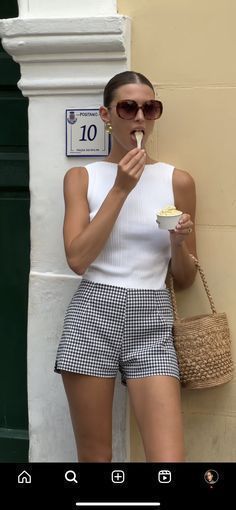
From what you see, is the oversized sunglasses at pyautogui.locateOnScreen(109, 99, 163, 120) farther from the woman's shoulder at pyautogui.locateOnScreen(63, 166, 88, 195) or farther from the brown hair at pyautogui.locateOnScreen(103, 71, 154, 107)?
the woman's shoulder at pyautogui.locateOnScreen(63, 166, 88, 195)

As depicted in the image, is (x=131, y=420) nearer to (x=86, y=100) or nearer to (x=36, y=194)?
(x=36, y=194)

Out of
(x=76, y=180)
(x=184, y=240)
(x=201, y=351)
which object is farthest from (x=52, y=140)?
(x=201, y=351)

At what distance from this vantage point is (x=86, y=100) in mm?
3115

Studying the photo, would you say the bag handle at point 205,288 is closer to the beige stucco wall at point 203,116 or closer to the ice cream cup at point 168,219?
the beige stucco wall at point 203,116

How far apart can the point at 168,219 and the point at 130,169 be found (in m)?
0.22

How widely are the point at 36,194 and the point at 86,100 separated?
0.45m

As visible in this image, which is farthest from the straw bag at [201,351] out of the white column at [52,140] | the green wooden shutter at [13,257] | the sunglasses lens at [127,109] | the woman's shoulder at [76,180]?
the green wooden shutter at [13,257]

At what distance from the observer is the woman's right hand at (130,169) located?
2.58m

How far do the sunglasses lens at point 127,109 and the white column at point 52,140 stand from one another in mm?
430

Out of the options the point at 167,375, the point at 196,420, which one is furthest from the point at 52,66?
the point at 196,420

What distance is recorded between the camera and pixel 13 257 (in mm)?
3586
